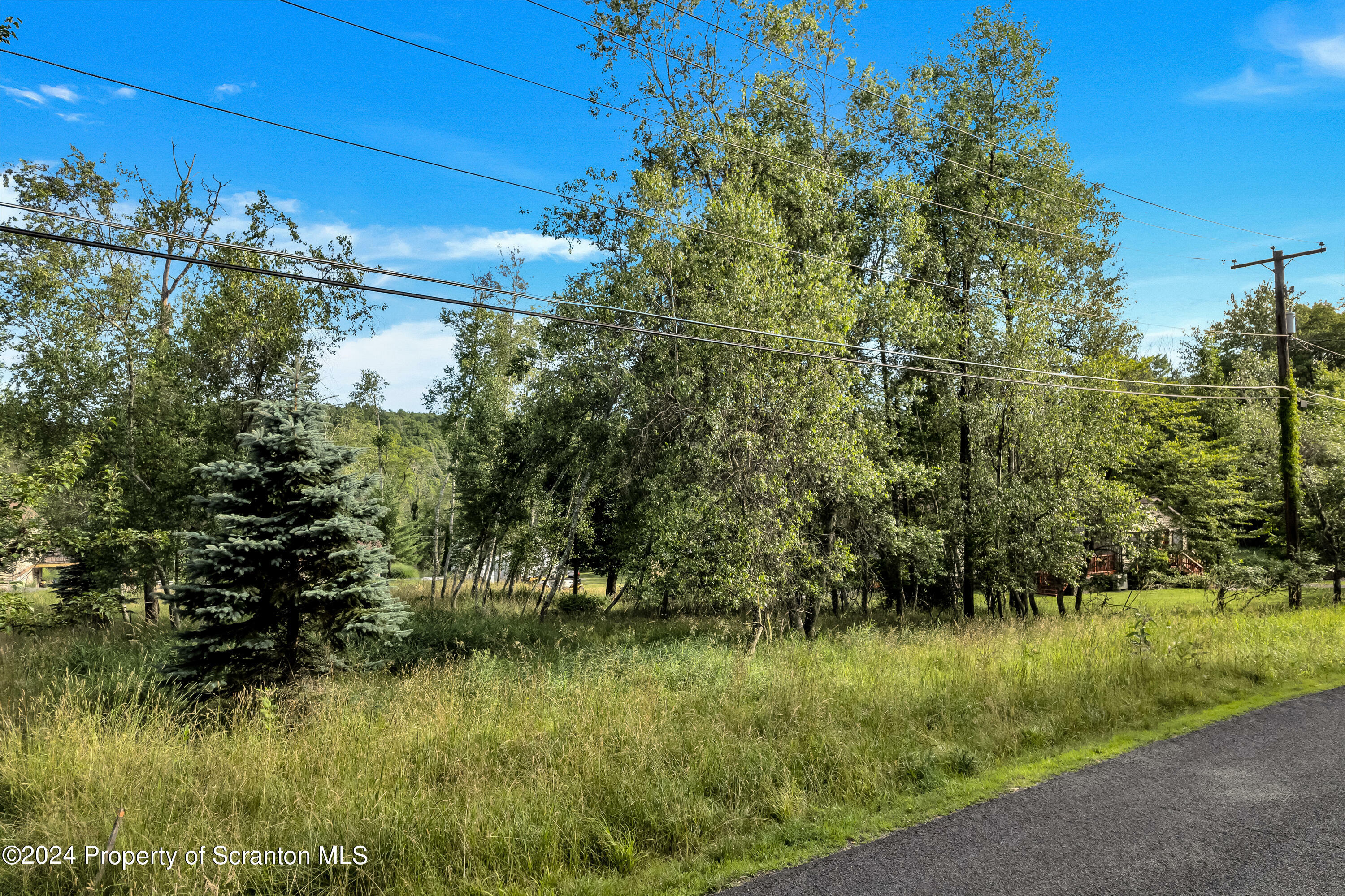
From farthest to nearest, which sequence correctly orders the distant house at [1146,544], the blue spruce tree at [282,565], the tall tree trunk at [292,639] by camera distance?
the distant house at [1146,544] → the tall tree trunk at [292,639] → the blue spruce tree at [282,565]

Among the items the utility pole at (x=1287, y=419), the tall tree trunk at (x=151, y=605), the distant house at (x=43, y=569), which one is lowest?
the distant house at (x=43, y=569)

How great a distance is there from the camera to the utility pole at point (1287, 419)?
17.8 m

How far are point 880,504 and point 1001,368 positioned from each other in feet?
15.0

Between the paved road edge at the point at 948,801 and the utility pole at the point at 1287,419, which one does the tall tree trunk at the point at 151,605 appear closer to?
the paved road edge at the point at 948,801

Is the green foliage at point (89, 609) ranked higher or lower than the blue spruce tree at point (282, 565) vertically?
lower

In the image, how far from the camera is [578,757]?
5477 millimetres

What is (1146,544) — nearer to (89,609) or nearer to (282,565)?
(282,565)

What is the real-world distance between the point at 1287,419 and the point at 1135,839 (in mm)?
19759

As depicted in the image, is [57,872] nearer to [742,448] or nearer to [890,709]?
[890,709]

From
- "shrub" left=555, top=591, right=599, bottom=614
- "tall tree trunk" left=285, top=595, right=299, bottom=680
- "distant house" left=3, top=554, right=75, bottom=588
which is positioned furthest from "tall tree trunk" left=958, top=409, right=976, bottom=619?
"distant house" left=3, top=554, right=75, bottom=588

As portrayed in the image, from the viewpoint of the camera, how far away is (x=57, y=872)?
402cm

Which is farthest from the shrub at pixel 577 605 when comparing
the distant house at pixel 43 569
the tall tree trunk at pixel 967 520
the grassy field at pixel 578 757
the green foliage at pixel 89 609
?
the distant house at pixel 43 569

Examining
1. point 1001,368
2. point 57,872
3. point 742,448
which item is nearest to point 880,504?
point 1001,368

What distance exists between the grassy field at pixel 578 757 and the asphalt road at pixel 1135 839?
289 mm
